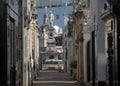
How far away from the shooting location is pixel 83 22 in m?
44.9

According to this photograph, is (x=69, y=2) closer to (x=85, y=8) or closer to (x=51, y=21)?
(x=85, y=8)

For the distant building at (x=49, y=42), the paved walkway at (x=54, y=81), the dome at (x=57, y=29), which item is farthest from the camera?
the dome at (x=57, y=29)

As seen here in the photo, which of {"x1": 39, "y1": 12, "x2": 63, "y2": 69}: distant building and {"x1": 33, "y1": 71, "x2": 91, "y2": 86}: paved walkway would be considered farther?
{"x1": 39, "y1": 12, "x2": 63, "y2": 69}: distant building

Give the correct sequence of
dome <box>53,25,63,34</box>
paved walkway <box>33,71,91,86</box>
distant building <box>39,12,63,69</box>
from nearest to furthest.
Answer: paved walkway <box>33,71,91,86</box>
distant building <box>39,12,63,69</box>
dome <box>53,25,63,34</box>

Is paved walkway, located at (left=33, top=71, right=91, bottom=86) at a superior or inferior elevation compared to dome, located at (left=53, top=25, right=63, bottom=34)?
inferior

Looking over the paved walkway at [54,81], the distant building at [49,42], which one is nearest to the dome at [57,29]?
the distant building at [49,42]

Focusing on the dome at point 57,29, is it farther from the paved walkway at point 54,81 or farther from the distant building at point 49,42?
the paved walkway at point 54,81

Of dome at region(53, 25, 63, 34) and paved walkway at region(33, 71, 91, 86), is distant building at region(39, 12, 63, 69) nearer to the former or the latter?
dome at region(53, 25, 63, 34)

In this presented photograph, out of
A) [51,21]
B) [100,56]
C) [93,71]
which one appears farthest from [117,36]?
[51,21]

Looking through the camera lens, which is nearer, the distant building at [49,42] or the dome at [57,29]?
the distant building at [49,42]

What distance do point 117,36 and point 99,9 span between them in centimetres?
672

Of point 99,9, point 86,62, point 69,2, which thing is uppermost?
point 69,2

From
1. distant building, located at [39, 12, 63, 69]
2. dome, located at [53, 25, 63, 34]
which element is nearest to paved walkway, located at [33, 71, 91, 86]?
distant building, located at [39, 12, 63, 69]

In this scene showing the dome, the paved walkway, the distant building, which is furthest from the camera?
the dome
